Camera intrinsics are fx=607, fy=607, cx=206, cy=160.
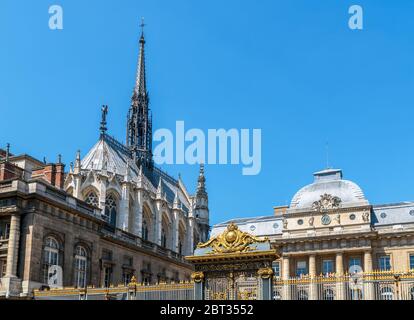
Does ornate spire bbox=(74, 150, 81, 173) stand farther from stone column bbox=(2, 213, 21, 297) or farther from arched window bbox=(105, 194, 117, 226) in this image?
stone column bbox=(2, 213, 21, 297)

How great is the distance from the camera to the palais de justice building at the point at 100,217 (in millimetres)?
37156

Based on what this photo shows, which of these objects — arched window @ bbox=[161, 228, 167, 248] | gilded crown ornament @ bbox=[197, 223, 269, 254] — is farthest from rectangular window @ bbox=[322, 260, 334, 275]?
gilded crown ornament @ bbox=[197, 223, 269, 254]

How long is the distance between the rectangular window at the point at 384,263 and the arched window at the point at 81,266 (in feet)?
88.2

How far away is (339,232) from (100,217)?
2277 cm

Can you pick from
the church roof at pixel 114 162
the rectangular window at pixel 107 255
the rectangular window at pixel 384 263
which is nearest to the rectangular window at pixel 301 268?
the rectangular window at pixel 384 263

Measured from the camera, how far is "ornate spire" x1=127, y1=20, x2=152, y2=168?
77.1 m

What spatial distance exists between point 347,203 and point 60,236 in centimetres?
2884

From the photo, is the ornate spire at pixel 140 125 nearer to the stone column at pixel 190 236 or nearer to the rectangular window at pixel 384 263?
the stone column at pixel 190 236

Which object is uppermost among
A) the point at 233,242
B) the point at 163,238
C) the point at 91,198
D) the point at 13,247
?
the point at 91,198

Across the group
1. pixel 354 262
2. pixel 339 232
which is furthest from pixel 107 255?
pixel 354 262

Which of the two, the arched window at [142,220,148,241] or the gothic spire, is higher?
the gothic spire

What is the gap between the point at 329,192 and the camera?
2311 inches

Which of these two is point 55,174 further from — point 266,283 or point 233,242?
point 266,283
